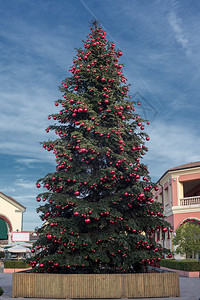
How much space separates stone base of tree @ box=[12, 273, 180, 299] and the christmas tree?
61 centimetres

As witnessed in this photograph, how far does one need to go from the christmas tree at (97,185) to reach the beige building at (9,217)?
35017 mm

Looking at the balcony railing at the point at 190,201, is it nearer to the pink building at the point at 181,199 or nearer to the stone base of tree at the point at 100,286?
the pink building at the point at 181,199

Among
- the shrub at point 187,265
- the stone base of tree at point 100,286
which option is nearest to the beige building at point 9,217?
the shrub at point 187,265

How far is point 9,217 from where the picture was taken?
167 ft

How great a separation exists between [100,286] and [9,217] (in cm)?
3826

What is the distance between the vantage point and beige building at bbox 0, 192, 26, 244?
50.6m

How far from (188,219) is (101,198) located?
63.9 feet

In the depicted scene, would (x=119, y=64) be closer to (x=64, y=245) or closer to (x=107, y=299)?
(x=64, y=245)

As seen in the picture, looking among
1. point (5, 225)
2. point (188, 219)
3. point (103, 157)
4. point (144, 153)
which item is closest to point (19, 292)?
point (103, 157)

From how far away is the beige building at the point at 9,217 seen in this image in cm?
5057

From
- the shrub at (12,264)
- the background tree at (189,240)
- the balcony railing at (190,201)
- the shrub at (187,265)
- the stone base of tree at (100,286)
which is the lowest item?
the shrub at (12,264)

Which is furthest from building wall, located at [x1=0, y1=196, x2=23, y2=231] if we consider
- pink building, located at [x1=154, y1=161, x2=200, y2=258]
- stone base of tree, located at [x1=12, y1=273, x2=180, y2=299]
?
stone base of tree, located at [x1=12, y1=273, x2=180, y2=299]

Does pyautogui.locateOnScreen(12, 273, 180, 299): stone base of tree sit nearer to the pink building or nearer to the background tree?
the background tree

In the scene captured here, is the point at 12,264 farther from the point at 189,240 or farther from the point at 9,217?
the point at 189,240
